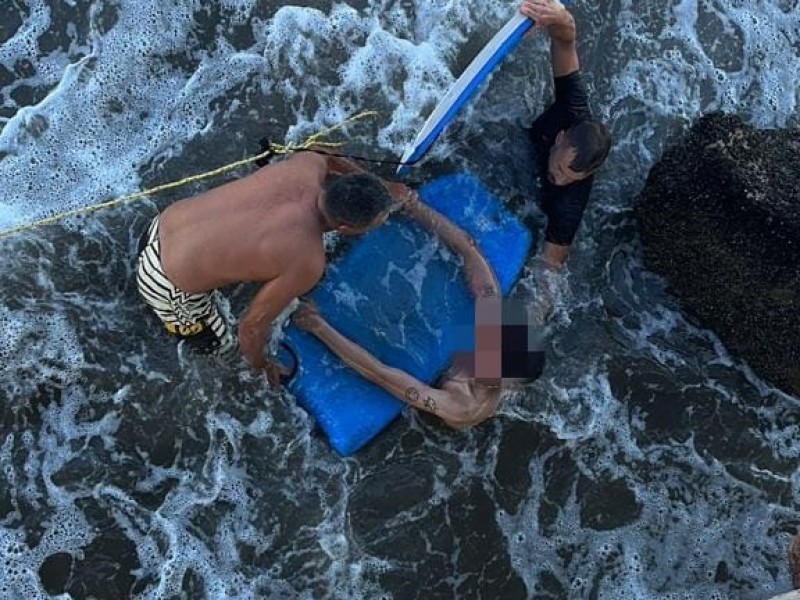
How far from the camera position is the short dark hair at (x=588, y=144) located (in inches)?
157

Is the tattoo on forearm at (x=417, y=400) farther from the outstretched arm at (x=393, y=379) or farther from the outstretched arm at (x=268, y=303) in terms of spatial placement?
the outstretched arm at (x=268, y=303)

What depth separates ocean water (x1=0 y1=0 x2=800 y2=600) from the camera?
4074 mm

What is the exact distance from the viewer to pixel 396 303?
14.2 ft

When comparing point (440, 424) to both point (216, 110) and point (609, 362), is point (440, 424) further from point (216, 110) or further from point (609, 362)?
point (216, 110)

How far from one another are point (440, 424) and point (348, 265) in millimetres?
1004

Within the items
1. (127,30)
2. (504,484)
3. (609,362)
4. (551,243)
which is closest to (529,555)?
(504,484)

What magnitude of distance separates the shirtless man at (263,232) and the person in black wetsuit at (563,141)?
1.22 m

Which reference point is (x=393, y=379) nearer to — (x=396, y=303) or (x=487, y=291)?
(x=396, y=303)

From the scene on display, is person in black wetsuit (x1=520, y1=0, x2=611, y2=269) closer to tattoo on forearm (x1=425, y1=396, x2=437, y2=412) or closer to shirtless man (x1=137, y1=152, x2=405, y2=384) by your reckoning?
tattoo on forearm (x1=425, y1=396, x2=437, y2=412)

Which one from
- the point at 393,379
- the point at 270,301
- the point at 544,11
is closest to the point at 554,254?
the point at 393,379

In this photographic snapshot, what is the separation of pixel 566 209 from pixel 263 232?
1.83 meters

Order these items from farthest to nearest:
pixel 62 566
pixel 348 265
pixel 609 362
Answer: pixel 609 362, pixel 348 265, pixel 62 566

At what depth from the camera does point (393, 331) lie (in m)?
4.30

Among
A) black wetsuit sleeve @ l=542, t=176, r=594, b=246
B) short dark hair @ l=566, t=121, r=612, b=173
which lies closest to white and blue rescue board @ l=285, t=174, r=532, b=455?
black wetsuit sleeve @ l=542, t=176, r=594, b=246
